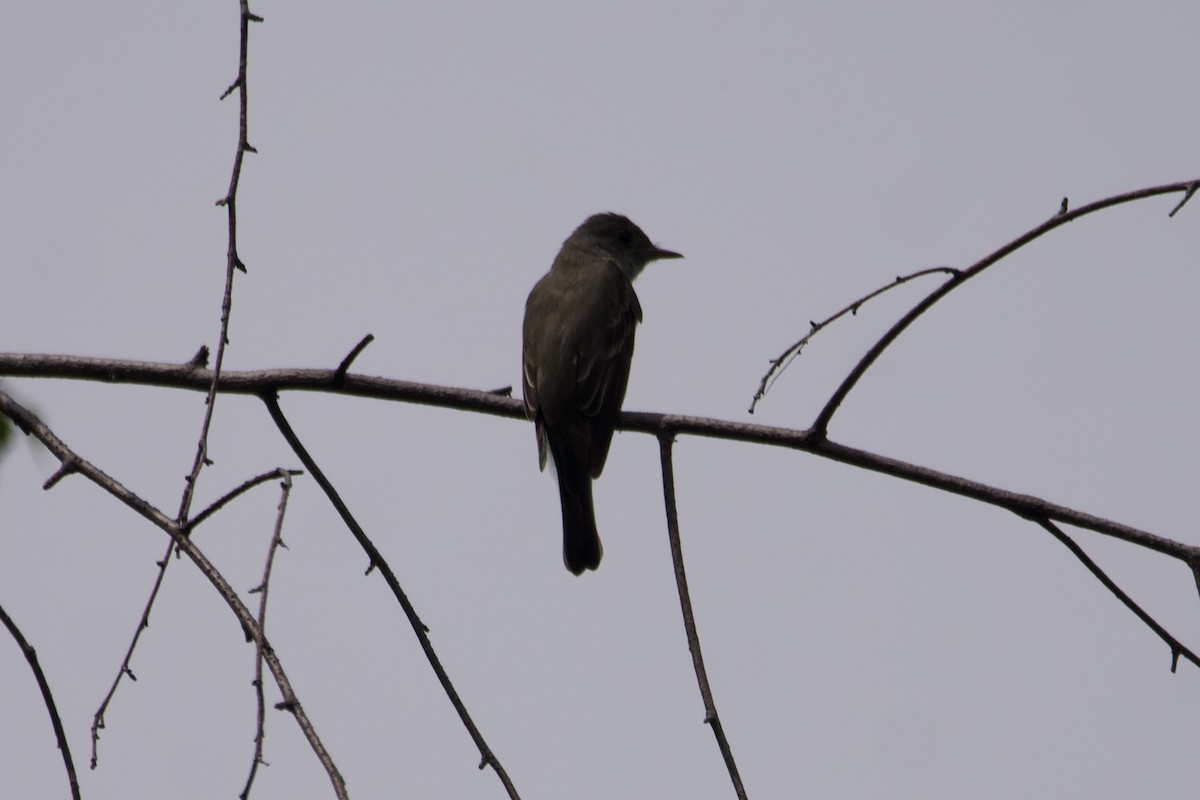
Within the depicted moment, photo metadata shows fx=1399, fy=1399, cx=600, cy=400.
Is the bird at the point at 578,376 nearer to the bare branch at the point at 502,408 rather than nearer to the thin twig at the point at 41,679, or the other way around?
the bare branch at the point at 502,408

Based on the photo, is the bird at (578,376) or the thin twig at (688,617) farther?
the bird at (578,376)

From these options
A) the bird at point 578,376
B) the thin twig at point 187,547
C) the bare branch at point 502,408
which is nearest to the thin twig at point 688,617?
the bare branch at point 502,408

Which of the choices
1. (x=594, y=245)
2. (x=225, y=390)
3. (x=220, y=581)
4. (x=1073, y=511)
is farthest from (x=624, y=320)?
(x=220, y=581)

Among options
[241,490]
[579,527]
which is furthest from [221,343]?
[579,527]

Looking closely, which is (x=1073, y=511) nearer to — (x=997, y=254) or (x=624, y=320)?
(x=997, y=254)

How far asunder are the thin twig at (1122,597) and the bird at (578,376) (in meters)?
2.56

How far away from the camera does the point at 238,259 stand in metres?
3.14

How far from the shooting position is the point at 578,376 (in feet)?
21.3

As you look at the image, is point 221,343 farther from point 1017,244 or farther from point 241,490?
point 1017,244

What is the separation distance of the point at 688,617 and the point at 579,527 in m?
3.06

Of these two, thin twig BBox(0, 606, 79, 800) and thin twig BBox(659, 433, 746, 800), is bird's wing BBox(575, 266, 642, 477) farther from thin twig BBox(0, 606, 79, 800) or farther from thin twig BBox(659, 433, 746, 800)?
thin twig BBox(0, 606, 79, 800)

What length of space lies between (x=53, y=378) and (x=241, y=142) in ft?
4.76

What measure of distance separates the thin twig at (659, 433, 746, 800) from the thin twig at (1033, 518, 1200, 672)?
906 mm

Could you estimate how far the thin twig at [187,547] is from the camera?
2457 mm
